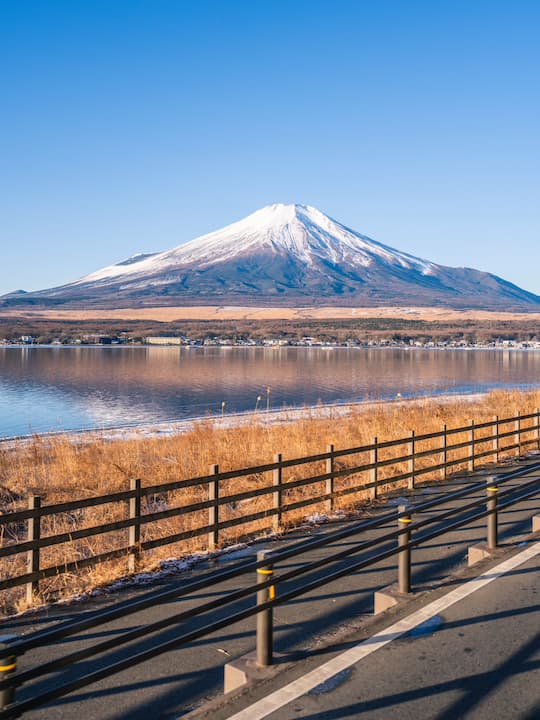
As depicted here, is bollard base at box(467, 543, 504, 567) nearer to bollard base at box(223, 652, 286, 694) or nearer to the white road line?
the white road line

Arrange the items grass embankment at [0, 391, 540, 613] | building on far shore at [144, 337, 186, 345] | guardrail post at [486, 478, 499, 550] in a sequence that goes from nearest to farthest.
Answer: guardrail post at [486, 478, 499, 550] < grass embankment at [0, 391, 540, 613] < building on far shore at [144, 337, 186, 345]

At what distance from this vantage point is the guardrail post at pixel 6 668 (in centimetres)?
372

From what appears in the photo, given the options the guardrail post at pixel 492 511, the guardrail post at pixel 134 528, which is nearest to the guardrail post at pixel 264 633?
the guardrail post at pixel 134 528

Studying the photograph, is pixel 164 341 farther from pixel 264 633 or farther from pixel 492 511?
pixel 264 633

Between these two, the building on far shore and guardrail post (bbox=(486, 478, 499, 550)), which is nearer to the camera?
guardrail post (bbox=(486, 478, 499, 550))

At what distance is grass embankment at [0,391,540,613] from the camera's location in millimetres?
9586

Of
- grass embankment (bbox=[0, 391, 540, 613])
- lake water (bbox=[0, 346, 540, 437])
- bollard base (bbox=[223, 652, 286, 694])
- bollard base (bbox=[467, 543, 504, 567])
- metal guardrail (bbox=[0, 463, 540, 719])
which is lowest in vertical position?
lake water (bbox=[0, 346, 540, 437])

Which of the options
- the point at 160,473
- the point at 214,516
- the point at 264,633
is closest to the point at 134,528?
the point at 214,516

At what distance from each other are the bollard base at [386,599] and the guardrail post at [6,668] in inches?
144

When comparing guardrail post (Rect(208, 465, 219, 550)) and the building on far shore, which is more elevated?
the building on far shore

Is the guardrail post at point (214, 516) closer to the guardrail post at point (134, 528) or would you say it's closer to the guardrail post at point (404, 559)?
the guardrail post at point (134, 528)

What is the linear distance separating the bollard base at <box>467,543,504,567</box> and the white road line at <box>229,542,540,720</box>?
0.26 m

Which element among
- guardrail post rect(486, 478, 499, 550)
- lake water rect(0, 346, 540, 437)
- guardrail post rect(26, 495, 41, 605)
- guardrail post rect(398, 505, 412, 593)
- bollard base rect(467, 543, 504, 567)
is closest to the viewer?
guardrail post rect(398, 505, 412, 593)

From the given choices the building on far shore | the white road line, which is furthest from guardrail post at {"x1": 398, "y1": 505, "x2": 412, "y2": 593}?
the building on far shore
